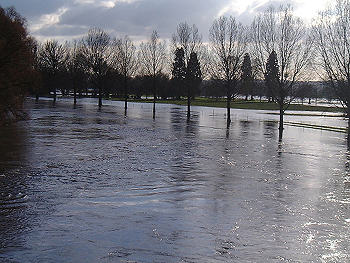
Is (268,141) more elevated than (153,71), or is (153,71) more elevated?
(153,71)

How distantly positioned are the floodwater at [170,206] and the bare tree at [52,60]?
220 feet

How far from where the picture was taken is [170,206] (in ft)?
32.7

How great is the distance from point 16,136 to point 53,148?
547 cm

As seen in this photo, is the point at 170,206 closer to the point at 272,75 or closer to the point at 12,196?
Answer: the point at 12,196

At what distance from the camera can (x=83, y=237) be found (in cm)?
768

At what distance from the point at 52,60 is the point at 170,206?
79358mm

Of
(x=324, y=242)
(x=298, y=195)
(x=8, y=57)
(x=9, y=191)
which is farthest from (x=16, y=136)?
(x=324, y=242)

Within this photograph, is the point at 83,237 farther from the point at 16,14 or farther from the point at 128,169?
the point at 16,14

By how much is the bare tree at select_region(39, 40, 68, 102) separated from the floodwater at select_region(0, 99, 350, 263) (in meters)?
67.1

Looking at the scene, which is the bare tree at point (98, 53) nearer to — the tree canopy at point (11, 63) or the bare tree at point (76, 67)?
the bare tree at point (76, 67)

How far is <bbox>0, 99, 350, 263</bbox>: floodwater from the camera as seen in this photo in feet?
23.6

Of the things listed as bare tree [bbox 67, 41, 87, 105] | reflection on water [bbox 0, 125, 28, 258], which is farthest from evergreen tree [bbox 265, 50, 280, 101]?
bare tree [bbox 67, 41, 87, 105]

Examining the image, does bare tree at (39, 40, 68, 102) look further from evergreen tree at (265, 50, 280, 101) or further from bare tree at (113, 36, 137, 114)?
evergreen tree at (265, 50, 280, 101)

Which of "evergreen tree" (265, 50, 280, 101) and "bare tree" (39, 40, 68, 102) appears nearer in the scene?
"evergreen tree" (265, 50, 280, 101)
